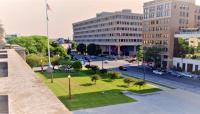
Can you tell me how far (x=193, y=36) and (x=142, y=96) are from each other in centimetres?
Answer: 3550

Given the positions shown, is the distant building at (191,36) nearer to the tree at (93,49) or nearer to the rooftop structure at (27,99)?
the tree at (93,49)

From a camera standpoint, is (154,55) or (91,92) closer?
(91,92)

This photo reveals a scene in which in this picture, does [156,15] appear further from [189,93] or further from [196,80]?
[189,93]

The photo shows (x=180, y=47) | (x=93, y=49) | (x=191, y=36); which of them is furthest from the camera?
(x=93, y=49)

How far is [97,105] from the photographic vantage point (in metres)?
33.5

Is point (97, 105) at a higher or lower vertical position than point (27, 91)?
lower

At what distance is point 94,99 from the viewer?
119ft

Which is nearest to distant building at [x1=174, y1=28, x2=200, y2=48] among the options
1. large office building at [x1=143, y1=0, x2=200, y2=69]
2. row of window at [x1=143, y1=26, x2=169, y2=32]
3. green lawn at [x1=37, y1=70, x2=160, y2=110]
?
large office building at [x1=143, y1=0, x2=200, y2=69]

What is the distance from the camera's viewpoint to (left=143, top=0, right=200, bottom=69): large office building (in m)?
75.6

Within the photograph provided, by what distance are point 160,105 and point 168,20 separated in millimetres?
46475

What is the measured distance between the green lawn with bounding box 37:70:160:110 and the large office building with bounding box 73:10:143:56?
59.7 m

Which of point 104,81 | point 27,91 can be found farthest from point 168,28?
point 27,91

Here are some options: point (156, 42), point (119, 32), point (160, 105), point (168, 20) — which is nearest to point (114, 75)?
point (160, 105)

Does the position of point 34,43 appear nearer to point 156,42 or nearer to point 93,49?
point 156,42
